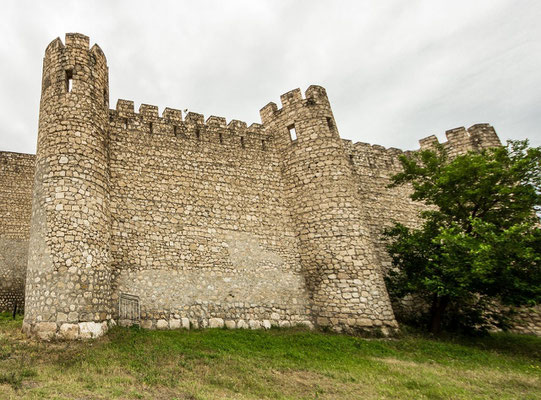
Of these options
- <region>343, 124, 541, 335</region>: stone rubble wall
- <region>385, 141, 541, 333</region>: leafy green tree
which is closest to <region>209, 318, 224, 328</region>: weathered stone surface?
<region>385, 141, 541, 333</region>: leafy green tree

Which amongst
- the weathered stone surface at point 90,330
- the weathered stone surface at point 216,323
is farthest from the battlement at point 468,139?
the weathered stone surface at point 90,330

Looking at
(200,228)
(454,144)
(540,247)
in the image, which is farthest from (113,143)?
(454,144)

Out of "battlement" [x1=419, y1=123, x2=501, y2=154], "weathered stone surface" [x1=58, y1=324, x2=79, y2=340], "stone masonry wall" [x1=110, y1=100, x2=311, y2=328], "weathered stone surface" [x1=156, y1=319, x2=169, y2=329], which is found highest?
"battlement" [x1=419, y1=123, x2=501, y2=154]

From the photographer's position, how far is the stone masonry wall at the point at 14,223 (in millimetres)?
17734

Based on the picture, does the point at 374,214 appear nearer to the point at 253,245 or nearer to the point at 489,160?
the point at 489,160

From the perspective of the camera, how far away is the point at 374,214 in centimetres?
1688

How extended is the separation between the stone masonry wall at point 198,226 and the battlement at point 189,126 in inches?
1.6

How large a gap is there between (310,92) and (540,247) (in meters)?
10.1

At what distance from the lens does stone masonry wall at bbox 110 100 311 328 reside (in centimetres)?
1144

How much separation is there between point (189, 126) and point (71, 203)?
→ 565 cm

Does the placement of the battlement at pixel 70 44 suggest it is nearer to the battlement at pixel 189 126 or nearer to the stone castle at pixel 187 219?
the stone castle at pixel 187 219

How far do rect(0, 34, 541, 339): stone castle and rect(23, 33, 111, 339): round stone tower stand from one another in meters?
0.03

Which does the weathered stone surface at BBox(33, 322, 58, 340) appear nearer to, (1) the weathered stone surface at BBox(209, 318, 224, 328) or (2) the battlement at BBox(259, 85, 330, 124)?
(1) the weathered stone surface at BBox(209, 318, 224, 328)

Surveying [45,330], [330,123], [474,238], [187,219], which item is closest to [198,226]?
[187,219]
